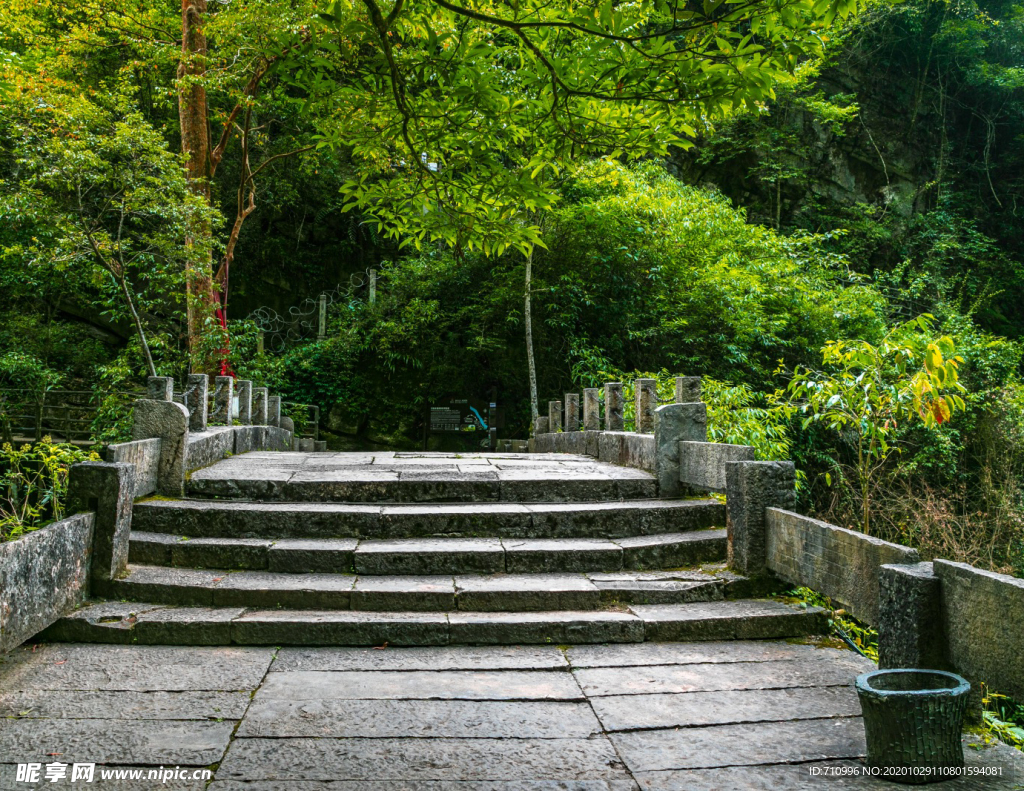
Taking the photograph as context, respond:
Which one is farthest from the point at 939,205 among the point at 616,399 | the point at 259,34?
the point at 259,34

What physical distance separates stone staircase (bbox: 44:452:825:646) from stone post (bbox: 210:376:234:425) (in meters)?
2.50

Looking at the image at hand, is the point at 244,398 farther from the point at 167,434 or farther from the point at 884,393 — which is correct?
the point at 884,393

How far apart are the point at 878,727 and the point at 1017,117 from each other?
82.3 feet

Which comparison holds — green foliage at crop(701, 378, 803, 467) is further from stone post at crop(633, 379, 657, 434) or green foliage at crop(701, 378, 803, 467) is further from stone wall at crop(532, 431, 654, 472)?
stone wall at crop(532, 431, 654, 472)

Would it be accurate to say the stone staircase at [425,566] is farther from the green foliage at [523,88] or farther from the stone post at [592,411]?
the stone post at [592,411]

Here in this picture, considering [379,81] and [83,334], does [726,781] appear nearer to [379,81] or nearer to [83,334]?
[379,81]

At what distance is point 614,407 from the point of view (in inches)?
306

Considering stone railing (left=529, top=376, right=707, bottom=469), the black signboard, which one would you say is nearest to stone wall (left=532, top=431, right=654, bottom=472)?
stone railing (left=529, top=376, right=707, bottom=469)

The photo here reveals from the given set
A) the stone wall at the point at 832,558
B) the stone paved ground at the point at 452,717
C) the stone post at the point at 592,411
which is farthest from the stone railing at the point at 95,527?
the stone post at the point at 592,411

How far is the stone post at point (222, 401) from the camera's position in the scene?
7.90 meters

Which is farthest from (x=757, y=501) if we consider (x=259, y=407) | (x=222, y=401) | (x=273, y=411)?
(x=273, y=411)

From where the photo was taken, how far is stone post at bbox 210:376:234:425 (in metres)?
7.90

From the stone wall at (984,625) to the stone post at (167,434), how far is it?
4951mm

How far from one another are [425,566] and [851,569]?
247cm
